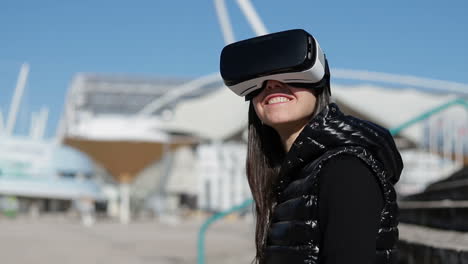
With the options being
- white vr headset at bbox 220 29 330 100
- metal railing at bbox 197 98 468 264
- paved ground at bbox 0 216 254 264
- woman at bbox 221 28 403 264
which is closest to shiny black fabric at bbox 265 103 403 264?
woman at bbox 221 28 403 264

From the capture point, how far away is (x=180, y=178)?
56531mm

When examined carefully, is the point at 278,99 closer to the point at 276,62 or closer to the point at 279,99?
the point at 279,99

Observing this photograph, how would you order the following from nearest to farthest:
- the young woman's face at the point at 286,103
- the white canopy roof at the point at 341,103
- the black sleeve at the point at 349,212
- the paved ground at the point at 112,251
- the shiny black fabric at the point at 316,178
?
the black sleeve at the point at 349,212, the shiny black fabric at the point at 316,178, the young woman's face at the point at 286,103, the paved ground at the point at 112,251, the white canopy roof at the point at 341,103

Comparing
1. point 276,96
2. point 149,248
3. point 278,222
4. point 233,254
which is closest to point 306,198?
point 278,222

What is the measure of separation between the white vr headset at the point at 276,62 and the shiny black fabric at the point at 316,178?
12cm

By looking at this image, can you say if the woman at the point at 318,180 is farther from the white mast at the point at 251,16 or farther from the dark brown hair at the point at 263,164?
the white mast at the point at 251,16

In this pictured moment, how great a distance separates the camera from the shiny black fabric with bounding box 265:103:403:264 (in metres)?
1.49

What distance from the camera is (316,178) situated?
1.50m

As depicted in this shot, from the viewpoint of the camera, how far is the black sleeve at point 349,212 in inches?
54.6

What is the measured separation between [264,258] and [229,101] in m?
46.0

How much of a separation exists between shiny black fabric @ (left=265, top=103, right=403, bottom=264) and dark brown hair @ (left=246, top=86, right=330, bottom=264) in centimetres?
7

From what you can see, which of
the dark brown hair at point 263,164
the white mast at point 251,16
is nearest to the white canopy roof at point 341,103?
the white mast at point 251,16

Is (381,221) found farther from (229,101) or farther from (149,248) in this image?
(229,101)

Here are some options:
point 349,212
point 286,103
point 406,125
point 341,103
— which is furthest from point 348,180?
point 341,103
